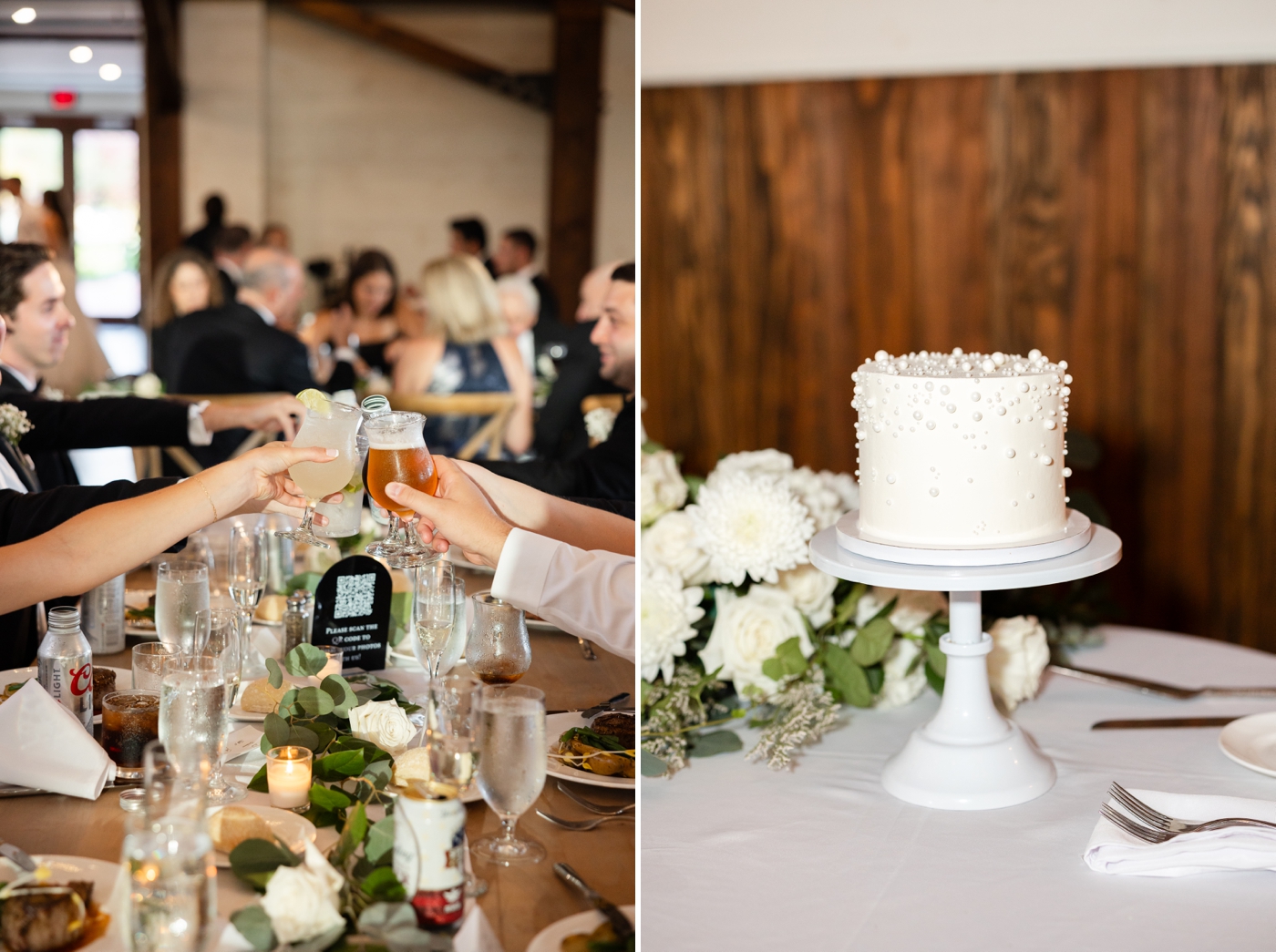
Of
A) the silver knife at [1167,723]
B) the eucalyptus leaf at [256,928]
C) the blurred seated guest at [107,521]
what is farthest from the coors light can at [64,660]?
the silver knife at [1167,723]

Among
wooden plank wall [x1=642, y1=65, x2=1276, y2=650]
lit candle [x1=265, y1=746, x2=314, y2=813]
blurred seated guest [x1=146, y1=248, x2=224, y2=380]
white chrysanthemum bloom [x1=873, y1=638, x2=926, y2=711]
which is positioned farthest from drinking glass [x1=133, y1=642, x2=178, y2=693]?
wooden plank wall [x1=642, y1=65, x2=1276, y2=650]

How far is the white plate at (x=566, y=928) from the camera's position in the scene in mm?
876

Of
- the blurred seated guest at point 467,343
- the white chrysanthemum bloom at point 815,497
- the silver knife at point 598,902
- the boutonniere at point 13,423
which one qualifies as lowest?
the silver knife at point 598,902

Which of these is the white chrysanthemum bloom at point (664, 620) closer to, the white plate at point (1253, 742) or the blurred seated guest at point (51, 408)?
the blurred seated guest at point (51, 408)

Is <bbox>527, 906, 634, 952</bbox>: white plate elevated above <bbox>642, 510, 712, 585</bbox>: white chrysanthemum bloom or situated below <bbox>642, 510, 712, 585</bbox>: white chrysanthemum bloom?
below

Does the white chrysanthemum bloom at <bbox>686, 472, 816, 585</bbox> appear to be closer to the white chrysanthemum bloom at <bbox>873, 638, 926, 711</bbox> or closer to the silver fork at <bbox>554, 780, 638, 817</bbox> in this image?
the white chrysanthemum bloom at <bbox>873, 638, 926, 711</bbox>

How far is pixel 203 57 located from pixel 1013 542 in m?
7.25

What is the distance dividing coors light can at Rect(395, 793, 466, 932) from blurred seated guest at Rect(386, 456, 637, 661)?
34 cm

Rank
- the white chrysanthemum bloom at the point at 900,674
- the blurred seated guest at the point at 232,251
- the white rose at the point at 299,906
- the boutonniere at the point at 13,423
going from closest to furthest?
the white rose at the point at 299,906 → the boutonniere at the point at 13,423 → the white chrysanthemum bloom at the point at 900,674 → the blurred seated guest at the point at 232,251

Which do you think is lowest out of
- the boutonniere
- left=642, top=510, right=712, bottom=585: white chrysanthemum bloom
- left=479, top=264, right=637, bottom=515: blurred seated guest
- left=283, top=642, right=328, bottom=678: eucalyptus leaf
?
left=283, top=642, right=328, bottom=678: eucalyptus leaf

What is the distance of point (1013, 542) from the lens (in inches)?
49.8

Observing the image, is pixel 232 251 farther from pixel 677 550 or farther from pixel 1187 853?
pixel 1187 853

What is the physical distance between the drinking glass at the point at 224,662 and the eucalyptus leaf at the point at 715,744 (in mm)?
542

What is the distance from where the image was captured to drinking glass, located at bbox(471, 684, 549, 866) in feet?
3.10
